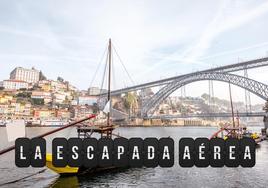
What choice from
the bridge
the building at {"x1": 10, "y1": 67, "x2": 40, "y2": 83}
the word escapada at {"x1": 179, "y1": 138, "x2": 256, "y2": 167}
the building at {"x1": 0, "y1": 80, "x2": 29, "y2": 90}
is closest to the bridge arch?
the bridge

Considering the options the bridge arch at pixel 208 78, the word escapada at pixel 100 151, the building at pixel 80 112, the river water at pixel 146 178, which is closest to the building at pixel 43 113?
the building at pixel 80 112

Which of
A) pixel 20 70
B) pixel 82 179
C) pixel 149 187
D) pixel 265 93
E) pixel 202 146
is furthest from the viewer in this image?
pixel 20 70

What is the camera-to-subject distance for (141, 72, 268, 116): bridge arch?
62.6m

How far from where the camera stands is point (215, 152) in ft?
39.5

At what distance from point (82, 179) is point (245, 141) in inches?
426

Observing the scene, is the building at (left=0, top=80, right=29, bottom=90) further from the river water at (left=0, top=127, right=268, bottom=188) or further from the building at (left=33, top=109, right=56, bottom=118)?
the river water at (left=0, top=127, right=268, bottom=188)

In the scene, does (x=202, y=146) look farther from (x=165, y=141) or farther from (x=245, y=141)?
(x=245, y=141)

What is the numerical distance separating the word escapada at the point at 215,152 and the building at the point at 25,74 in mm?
179516

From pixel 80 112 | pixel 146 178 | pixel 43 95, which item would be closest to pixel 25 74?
pixel 43 95

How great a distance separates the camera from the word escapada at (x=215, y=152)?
37.6 feet

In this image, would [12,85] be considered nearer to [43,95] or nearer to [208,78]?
[43,95]

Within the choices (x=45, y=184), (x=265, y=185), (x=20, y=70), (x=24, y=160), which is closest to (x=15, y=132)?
(x=24, y=160)

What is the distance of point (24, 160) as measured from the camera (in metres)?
11.8

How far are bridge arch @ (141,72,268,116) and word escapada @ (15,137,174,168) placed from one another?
57592mm
